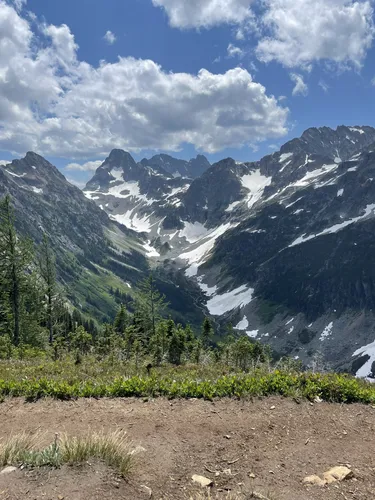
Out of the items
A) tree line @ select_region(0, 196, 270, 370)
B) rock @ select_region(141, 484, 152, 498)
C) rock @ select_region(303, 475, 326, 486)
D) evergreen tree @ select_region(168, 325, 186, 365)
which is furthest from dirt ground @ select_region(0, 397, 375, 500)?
evergreen tree @ select_region(168, 325, 186, 365)

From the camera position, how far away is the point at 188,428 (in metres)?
10.4

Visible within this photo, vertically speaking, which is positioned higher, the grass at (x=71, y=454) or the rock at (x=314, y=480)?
the grass at (x=71, y=454)

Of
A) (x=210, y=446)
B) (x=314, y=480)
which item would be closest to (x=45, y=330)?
(x=210, y=446)

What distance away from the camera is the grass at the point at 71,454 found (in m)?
7.21

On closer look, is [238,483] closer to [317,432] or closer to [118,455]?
[118,455]

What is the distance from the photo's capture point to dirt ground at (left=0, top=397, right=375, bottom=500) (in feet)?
23.0

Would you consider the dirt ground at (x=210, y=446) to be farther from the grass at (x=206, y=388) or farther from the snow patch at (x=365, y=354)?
the snow patch at (x=365, y=354)

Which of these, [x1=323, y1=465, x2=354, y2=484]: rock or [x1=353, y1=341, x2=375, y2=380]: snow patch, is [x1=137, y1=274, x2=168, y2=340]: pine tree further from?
[x1=353, y1=341, x2=375, y2=380]: snow patch

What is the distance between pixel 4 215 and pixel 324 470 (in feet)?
121

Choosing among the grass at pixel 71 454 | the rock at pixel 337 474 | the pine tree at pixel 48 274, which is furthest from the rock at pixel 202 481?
the pine tree at pixel 48 274

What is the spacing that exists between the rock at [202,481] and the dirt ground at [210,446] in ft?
0.47

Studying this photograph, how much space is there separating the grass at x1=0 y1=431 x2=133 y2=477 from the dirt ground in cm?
20

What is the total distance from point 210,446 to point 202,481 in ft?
5.46

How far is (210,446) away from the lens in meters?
9.38
